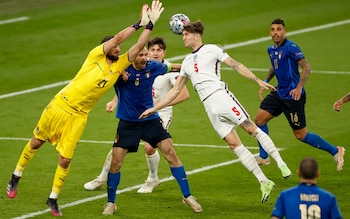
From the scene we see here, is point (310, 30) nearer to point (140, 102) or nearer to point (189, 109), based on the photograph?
point (189, 109)

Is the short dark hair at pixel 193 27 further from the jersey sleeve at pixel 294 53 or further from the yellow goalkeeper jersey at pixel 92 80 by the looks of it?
the jersey sleeve at pixel 294 53

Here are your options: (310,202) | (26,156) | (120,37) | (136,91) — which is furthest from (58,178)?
(310,202)

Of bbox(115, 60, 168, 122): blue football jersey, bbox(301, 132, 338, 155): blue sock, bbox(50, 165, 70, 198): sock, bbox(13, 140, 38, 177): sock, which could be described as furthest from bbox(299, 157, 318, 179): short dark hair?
bbox(301, 132, 338, 155): blue sock

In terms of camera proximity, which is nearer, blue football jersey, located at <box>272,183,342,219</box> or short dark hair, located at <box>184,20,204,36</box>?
blue football jersey, located at <box>272,183,342,219</box>

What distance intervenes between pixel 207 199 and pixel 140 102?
6.76 feet

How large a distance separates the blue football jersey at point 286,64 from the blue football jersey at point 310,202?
7032 millimetres

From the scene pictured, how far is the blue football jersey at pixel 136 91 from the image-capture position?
16031mm

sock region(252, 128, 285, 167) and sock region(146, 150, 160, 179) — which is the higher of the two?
sock region(252, 128, 285, 167)

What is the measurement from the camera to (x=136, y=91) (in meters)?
16.1

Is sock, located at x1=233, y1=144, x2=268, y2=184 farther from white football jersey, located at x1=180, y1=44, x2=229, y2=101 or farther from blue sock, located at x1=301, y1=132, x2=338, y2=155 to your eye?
blue sock, located at x1=301, y1=132, x2=338, y2=155

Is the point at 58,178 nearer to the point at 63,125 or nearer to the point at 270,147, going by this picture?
the point at 63,125

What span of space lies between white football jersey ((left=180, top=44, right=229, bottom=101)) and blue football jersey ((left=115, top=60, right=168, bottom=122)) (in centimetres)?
51

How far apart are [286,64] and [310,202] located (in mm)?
7287

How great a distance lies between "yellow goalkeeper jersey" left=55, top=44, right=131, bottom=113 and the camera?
1573 centimetres
